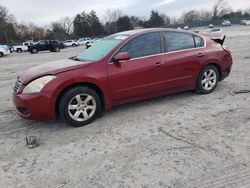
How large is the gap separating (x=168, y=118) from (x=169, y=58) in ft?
4.30

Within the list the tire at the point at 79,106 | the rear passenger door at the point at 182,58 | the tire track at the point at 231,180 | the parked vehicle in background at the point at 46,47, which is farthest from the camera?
the parked vehicle in background at the point at 46,47

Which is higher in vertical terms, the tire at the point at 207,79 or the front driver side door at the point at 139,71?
the front driver side door at the point at 139,71

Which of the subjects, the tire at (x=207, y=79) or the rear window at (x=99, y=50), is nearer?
the rear window at (x=99, y=50)

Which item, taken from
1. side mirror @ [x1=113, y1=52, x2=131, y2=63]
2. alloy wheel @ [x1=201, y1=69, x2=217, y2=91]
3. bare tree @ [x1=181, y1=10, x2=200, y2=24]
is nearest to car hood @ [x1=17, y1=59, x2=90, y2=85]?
side mirror @ [x1=113, y1=52, x2=131, y2=63]

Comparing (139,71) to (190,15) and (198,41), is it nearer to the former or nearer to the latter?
(198,41)

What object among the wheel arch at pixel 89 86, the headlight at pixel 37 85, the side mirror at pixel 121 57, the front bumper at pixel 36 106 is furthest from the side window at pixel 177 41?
the front bumper at pixel 36 106

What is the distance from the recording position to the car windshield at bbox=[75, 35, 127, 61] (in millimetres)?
5309

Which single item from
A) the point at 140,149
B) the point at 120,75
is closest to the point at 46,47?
the point at 120,75

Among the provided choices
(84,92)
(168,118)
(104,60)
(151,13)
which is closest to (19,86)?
(84,92)

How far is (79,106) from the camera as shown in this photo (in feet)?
15.9

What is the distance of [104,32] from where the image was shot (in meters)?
81.1

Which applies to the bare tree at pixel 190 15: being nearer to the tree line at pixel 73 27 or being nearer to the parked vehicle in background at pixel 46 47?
the tree line at pixel 73 27

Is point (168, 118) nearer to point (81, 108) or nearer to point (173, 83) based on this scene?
point (173, 83)

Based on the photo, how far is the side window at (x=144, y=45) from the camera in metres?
5.38
